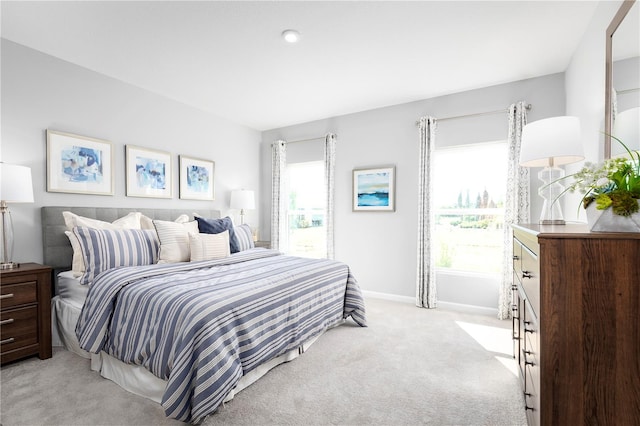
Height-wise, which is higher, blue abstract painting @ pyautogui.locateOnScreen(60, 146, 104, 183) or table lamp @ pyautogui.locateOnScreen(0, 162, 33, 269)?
blue abstract painting @ pyautogui.locateOnScreen(60, 146, 104, 183)

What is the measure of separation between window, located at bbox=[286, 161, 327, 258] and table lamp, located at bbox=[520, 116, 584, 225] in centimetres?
315

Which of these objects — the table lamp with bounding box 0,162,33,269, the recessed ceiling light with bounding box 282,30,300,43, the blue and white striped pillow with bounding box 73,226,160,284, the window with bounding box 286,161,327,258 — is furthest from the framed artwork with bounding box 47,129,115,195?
the window with bounding box 286,161,327,258

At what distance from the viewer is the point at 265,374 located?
2275 millimetres

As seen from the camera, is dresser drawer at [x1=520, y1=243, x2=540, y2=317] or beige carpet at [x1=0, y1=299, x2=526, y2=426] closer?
dresser drawer at [x1=520, y1=243, x2=540, y2=317]

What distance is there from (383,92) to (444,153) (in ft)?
3.61

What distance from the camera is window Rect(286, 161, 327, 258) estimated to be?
16.6 ft

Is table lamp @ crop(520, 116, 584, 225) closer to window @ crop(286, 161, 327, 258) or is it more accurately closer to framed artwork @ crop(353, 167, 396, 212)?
framed artwork @ crop(353, 167, 396, 212)

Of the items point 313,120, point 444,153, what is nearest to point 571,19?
point 444,153

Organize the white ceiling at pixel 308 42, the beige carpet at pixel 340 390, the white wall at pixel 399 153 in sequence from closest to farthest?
1. the beige carpet at pixel 340 390
2. the white ceiling at pixel 308 42
3. the white wall at pixel 399 153

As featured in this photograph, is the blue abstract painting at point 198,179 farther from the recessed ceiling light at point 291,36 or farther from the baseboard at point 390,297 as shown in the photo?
the baseboard at point 390,297

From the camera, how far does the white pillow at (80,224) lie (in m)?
2.71

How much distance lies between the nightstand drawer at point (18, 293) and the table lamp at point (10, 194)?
22cm

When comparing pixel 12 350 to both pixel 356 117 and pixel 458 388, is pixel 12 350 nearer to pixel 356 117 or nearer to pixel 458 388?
pixel 458 388

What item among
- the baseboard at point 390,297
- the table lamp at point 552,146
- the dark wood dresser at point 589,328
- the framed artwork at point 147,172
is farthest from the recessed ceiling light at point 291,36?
the baseboard at point 390,297
